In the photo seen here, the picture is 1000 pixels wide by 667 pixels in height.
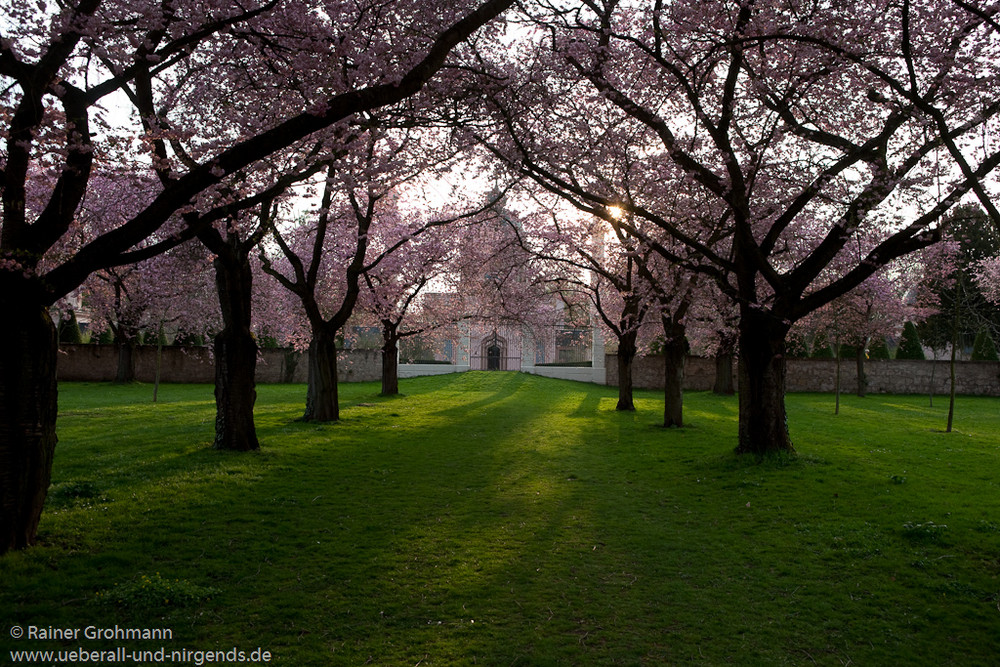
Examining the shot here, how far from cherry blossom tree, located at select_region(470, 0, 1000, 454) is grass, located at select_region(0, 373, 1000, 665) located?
310 centimetres

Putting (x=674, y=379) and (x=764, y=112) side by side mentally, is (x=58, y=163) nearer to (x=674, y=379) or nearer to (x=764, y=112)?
(x=764, y=112)

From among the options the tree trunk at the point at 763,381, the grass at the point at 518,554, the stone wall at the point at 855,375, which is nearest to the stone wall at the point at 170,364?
the stone wall at the point at 855,375

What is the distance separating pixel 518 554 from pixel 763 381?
6.84 metres

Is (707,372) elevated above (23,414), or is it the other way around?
(23,414)

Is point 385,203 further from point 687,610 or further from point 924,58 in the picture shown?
point 687,610

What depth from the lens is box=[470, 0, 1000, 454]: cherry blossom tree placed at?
898cm

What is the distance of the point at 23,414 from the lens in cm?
560

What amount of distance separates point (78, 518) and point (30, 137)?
12.7 feet

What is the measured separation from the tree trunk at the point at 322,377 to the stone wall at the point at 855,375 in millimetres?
23050

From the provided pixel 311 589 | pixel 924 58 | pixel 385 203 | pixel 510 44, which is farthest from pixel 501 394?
pixel 311 589

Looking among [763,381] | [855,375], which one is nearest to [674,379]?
[763,381]

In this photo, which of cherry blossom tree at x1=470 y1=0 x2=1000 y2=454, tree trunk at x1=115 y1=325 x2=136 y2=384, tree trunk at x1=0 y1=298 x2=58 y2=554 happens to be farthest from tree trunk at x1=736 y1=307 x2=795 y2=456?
tree trunk at x1=115 y1=325 x2=136 y2=384

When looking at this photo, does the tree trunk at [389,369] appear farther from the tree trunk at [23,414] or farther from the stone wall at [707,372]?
the tree trunk at [23,414]

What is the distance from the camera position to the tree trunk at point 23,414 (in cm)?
551
